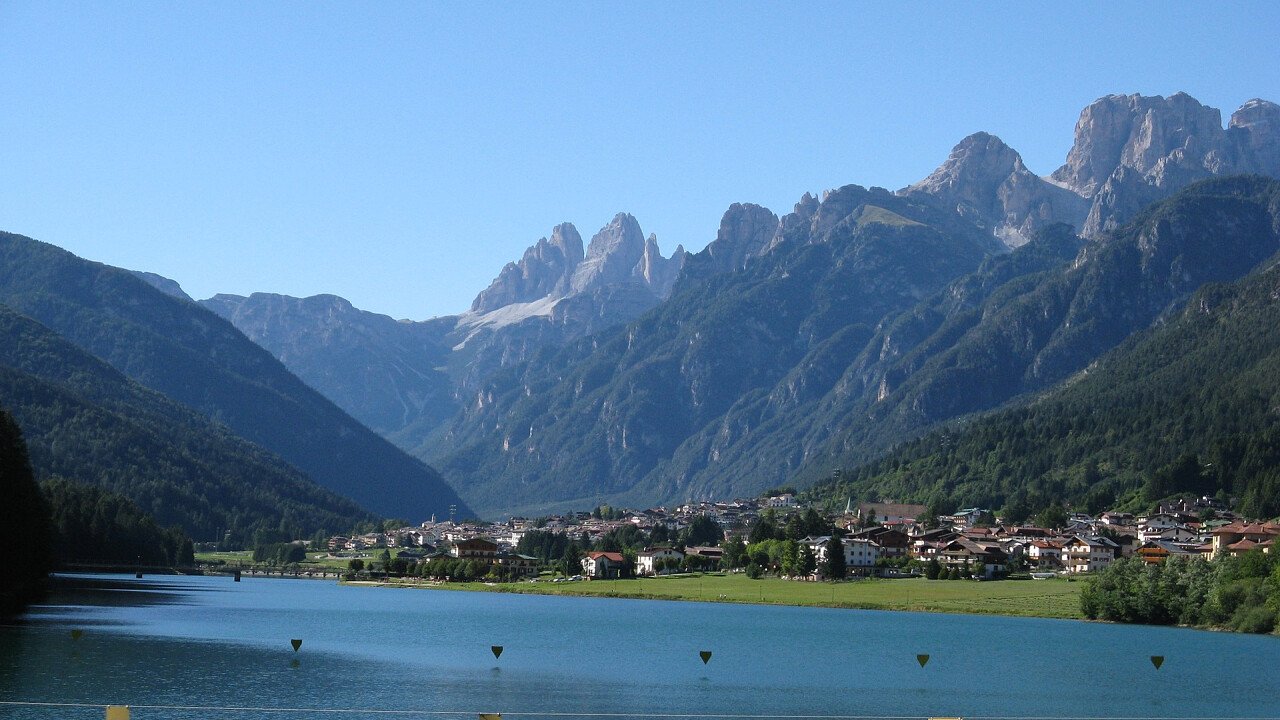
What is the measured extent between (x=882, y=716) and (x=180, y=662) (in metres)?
34.1

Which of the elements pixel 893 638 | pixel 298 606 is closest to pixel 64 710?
pixel 893 638

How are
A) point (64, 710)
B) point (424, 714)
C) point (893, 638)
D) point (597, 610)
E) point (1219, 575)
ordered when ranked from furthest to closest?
point (597, 610) < point (1219, 575) < point (893, 638) < point (424, 714) < point (64, 710)

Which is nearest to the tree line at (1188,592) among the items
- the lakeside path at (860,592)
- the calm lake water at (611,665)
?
the lakeside path at (860,592)

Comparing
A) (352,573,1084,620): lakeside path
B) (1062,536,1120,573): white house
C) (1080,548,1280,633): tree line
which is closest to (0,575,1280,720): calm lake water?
(1080,548,1280,633): tree line

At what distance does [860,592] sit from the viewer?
6112 inches

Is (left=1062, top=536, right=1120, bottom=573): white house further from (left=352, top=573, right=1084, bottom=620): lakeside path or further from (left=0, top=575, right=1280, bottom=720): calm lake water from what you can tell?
(left=0, top=575, right=1280, bottom=720): calm lake water

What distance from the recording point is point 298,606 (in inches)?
5463

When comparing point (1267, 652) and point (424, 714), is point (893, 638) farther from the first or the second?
point (424, 714)

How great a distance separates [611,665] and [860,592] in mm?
77166

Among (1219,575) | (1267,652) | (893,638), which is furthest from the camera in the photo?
(1219,575)

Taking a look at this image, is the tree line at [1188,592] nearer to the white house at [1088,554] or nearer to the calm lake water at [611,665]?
the calm lake water at [611,665]

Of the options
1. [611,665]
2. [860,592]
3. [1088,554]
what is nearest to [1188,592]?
[860,592]

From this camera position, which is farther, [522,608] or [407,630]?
[522,608]

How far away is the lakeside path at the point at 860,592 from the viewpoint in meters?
136
